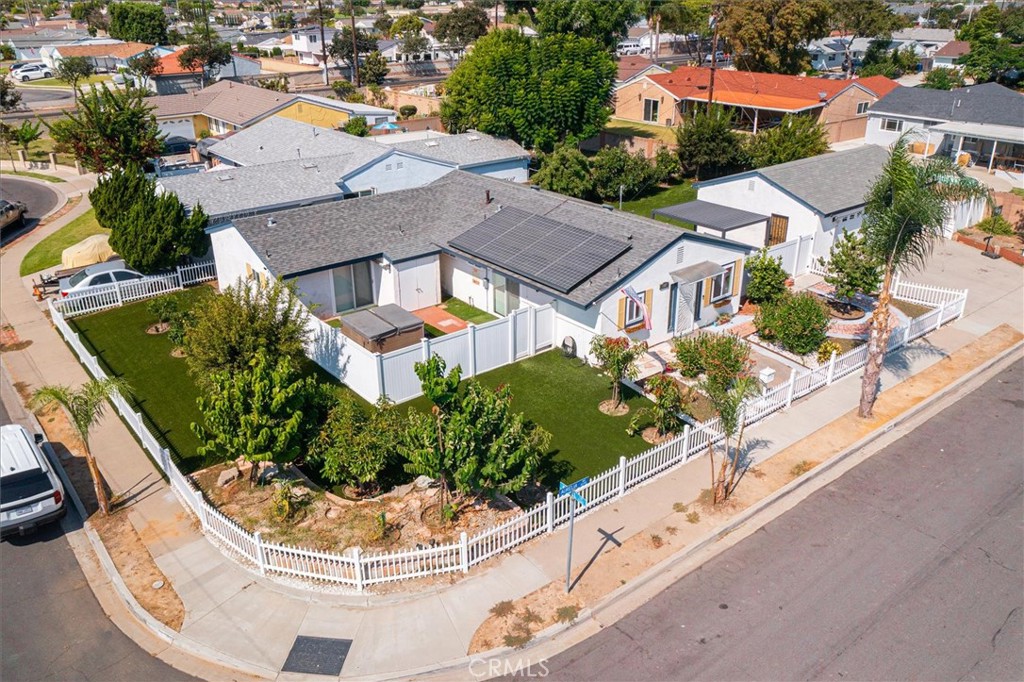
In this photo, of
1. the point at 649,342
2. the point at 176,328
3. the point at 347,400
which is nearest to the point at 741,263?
the point at 649,342

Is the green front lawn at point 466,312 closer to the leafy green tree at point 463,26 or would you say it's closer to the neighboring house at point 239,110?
the neighboring house at point 239,110

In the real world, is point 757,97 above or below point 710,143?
above

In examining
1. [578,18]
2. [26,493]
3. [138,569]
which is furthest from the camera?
[578,18]

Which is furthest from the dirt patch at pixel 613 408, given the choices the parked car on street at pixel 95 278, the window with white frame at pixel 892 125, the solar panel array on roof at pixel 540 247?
the window with white frame at pixel 892 125

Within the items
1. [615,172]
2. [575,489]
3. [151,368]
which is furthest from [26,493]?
[615,172]

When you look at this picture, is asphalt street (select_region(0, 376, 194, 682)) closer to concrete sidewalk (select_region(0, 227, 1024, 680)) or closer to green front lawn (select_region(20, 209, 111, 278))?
concrete sidewalk (select_region(0, 227, 1024, 680))

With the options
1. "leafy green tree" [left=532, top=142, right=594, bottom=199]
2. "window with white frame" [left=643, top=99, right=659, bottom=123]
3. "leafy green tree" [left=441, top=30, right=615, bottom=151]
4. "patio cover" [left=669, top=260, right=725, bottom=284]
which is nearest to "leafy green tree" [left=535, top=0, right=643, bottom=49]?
"leafy green tree" [left=441, top=30, right=615, bottom=151]

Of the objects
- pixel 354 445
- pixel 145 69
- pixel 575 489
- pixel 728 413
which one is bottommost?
pixel 575 489

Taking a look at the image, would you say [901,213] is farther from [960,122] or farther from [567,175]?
[960,122]
